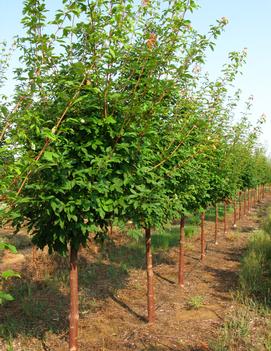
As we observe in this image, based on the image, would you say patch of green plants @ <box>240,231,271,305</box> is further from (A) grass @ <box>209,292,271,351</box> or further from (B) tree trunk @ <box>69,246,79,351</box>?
(B) tree trunk @ <box>69,246,79,351</box>

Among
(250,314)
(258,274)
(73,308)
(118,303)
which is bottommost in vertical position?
(118,303)

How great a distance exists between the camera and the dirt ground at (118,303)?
577cm

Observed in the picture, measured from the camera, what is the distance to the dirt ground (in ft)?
18.9

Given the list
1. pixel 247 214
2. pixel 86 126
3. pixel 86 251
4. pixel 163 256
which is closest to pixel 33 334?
pixel 86 126

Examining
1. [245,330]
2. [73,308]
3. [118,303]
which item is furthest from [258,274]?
[73,308]

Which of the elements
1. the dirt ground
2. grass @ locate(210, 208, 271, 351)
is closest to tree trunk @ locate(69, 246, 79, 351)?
the dirt ground

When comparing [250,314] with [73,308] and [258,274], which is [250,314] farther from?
[73,308]

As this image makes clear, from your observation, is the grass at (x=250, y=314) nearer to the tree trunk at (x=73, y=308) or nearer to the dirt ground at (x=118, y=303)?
the dirt ground at (x=118, y=303)

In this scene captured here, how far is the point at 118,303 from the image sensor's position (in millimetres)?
7594

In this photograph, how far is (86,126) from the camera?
4086 mm

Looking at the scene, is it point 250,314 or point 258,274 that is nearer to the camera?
point 250,314

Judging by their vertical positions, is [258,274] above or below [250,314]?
above

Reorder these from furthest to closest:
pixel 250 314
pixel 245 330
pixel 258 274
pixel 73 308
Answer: pixel 258 274 < pixel 250 314 < pixel 245 330 < pixel 73 308

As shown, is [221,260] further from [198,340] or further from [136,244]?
[198,340]
